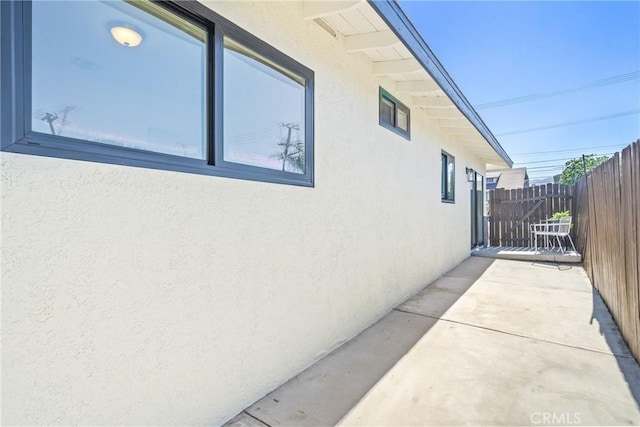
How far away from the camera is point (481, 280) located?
239 inches

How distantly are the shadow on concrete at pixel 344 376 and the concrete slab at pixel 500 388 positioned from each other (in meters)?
0.12

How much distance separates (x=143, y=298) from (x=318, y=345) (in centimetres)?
178

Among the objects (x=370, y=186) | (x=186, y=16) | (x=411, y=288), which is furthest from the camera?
(x=411, y=288)

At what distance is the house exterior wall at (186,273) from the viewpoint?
1267 mm

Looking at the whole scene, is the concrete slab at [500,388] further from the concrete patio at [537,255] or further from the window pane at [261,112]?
the concrete patio at [537,255]

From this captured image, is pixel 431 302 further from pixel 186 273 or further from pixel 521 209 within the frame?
pixel 521 209

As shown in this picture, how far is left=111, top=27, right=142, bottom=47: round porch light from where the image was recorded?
153 centimetres

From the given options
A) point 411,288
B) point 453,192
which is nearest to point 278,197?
point 411,288

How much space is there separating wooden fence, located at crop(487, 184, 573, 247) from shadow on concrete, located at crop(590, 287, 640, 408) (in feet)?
20.9

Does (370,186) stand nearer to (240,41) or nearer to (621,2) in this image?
(240,41)

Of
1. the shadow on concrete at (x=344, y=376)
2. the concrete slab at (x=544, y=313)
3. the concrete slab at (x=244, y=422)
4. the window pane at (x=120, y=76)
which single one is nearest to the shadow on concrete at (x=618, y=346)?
the concrete slab at (x=544, y=313)

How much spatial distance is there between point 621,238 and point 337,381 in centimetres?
333
